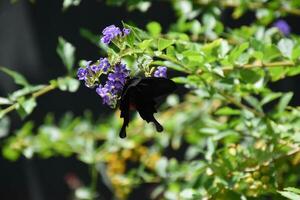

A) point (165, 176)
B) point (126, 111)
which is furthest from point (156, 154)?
point (126, 111)

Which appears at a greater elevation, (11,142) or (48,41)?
(48,41)

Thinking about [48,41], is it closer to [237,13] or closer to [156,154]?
[156,154]

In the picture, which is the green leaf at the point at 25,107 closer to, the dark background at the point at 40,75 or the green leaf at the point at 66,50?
the green leaf at the point at 66,50

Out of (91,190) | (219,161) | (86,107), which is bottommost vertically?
(219,161)

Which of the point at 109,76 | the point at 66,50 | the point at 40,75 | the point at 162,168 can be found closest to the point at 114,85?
the point at 109,76

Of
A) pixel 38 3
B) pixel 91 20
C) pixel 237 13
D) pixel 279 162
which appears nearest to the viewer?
pixel 279 162
